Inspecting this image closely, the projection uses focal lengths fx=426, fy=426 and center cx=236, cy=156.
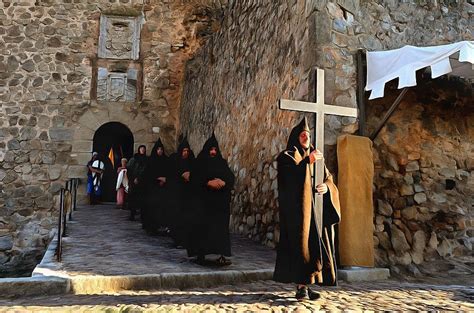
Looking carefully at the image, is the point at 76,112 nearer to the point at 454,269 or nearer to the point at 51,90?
the point at 51,90

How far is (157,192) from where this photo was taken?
673 cm

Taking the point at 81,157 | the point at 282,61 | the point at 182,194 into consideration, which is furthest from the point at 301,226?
the point at 81,157

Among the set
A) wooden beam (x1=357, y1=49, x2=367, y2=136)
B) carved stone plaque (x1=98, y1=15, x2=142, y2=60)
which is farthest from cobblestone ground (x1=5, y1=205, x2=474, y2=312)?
carved stone plaque (x1=98, y1=15, x2=142, y2=60)

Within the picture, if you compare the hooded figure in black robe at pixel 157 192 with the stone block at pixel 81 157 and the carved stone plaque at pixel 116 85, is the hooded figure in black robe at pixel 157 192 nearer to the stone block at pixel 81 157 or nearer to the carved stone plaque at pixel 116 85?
the stone block at pixel 81 157

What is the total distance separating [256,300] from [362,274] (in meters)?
1.51

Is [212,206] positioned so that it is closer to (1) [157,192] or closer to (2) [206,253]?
(2) [206,253]

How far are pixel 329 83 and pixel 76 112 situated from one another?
7.88 meters

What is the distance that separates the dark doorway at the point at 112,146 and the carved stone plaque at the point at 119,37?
200 centimetres

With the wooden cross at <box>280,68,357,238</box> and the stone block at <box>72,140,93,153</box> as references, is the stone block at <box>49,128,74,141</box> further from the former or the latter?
the wooden cross at <box>280,68,357,238</box>

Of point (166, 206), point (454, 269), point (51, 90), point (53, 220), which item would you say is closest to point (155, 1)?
point (51, 90)

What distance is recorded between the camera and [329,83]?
16.3ft

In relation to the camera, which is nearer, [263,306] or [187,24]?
[263,306]

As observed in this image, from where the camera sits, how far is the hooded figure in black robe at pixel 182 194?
5113mm

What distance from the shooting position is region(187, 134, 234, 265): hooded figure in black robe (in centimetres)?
468
